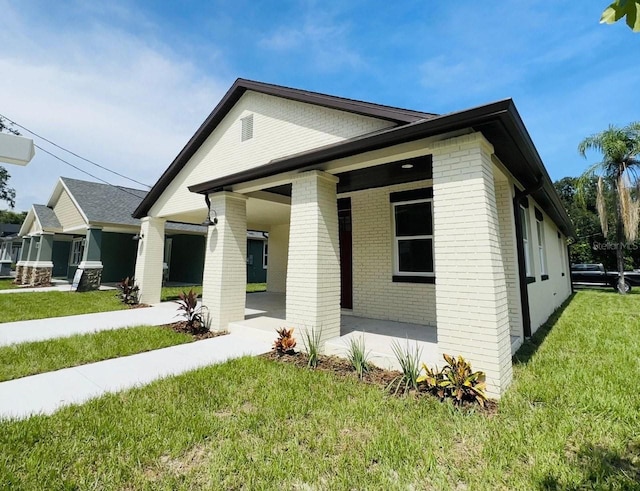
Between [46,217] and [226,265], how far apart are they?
59.2 feet

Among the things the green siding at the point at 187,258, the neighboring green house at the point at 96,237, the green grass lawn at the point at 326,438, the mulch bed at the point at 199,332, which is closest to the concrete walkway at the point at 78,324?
the mulch bed at the point at 199,332

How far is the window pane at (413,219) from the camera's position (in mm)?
6816

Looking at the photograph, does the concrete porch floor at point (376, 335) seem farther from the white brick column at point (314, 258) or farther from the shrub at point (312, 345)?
the white brick column at point (314, 258)

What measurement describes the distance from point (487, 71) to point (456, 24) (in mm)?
1117

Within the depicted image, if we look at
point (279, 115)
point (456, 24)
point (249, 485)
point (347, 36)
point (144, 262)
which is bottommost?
point (249, 485)

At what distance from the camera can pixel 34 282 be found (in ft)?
55.7

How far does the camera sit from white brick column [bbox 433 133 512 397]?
3711mm

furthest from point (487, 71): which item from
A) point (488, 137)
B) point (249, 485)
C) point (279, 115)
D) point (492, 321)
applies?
point (249, 485)

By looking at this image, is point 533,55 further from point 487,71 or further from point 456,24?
point 456,24

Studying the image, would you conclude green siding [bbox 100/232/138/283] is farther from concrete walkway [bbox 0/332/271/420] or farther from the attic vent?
concrete walkway [bbox 0/332/271/420]

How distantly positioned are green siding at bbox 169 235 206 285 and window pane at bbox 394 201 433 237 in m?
15.0

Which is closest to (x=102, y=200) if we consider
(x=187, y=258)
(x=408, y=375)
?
(x=187, y=258)

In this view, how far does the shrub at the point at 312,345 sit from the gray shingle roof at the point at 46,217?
19455 millimetres

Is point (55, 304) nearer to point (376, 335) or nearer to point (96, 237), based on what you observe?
point (96, 237)
